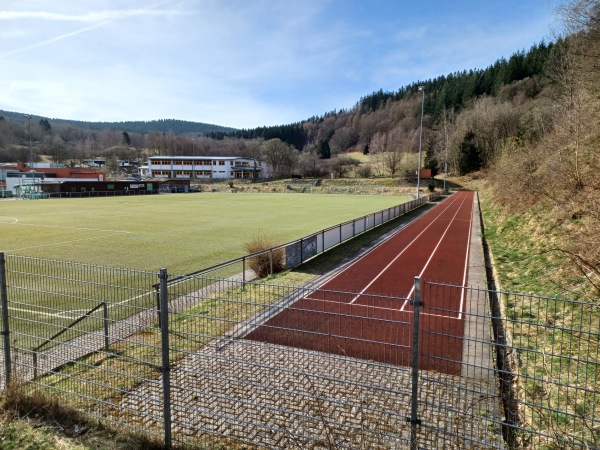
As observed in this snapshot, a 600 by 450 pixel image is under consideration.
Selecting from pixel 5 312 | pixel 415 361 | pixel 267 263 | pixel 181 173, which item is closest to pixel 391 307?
pixel 267 263

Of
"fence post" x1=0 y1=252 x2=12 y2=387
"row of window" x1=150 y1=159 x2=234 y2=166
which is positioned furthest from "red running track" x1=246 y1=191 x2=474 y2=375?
"row of window" x1=150 y1=159 x2=234 y2=166

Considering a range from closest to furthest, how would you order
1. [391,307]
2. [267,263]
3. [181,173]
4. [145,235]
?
A: [391,307]
[267,263]
[145,235]
[181,173]

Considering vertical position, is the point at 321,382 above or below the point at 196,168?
below

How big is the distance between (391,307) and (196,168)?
126809 millimetres

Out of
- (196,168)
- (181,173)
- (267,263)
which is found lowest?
(267,263)

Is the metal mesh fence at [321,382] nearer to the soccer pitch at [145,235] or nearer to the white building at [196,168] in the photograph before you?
the soccer pitch at [145,235]

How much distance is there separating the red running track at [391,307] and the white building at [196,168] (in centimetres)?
10532

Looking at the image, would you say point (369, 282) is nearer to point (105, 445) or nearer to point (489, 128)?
point (105, 445)

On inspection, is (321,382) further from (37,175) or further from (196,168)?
(196,168)

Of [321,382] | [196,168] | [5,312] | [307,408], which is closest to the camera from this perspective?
[5,312]

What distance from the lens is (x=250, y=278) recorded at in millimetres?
15523

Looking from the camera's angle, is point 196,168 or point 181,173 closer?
point 196,168

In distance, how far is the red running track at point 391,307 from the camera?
22.8 ft

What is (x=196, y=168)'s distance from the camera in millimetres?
129875
